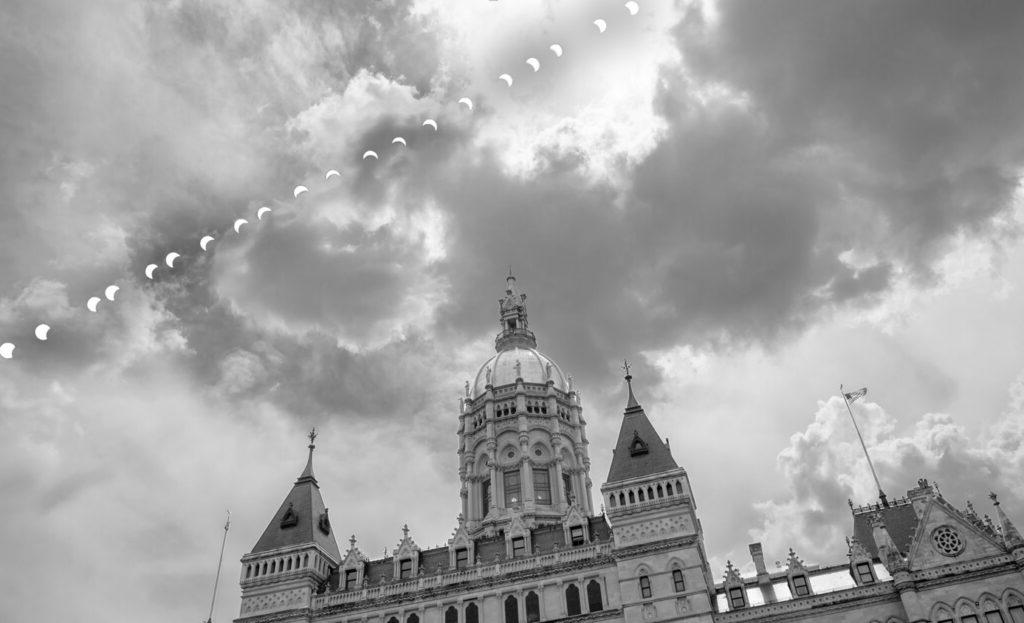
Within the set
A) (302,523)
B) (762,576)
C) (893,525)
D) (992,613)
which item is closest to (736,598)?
(762,576)

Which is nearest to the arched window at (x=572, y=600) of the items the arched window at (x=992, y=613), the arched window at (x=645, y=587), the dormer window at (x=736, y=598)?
the arched window at (x=645, y=587)

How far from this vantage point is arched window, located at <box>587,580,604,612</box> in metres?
55.9

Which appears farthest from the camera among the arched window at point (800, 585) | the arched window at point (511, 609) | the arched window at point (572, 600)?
the arched window at point (511, 609)

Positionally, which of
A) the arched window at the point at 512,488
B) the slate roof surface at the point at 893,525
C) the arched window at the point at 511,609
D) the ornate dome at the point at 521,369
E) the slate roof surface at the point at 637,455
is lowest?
the arched window at the point at 511,609

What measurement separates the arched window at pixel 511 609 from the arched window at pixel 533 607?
79 cm

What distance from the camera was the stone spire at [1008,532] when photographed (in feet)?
166

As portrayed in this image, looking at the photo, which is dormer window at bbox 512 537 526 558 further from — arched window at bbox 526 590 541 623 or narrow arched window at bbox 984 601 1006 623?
narrow arched window at bbox 984 601 1006 623

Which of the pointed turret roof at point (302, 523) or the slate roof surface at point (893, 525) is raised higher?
the pointed turret roof at point (302, 523)

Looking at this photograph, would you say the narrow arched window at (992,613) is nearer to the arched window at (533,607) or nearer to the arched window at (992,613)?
the arched window at (992,613)

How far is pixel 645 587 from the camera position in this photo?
179 ft

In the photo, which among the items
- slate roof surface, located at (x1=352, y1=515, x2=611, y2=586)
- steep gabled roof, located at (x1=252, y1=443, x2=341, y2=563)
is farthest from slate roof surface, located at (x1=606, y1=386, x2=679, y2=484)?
steep gabled roof, located at (x1=252, y1=443, x2=341, y2=563)

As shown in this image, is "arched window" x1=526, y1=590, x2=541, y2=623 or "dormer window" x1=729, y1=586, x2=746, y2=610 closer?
"dormer window" x1=729, y1=586, x2=746, y2=610

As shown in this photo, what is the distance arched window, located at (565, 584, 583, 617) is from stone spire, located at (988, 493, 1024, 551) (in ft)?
90.2

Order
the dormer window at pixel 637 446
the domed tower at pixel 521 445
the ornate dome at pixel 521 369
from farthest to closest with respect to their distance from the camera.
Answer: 1. the ornate dome at pixel 521 369
2. the domed tower at pixel 521 445
3. the dormer window at pixel 637 446
